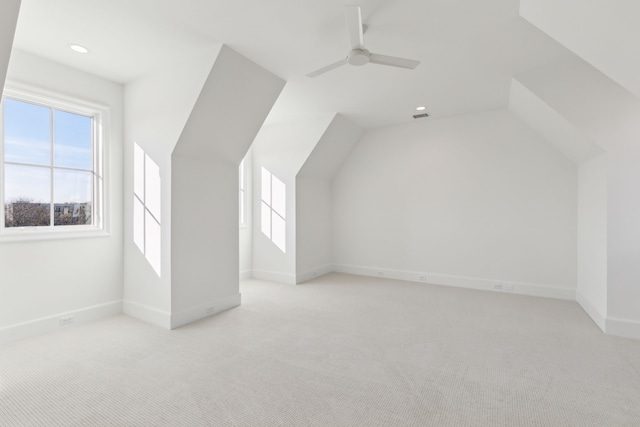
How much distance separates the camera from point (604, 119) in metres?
3.00

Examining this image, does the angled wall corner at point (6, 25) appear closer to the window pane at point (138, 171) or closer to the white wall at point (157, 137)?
the white wall at point (157, 137)

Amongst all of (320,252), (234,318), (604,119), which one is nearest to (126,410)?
(234,318)

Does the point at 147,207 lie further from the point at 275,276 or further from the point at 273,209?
the point at 275,276

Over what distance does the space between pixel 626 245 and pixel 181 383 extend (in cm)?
424

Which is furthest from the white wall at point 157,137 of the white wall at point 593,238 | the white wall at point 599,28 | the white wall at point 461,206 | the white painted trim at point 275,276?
the white wall at point 593,238

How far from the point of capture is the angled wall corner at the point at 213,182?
307 centimetres

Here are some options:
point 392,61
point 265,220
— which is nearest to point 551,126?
point 392,61

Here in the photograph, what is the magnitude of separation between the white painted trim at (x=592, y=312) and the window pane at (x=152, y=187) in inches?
189

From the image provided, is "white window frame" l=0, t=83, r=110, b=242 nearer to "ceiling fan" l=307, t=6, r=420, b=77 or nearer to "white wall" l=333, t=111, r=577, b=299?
"ceiling fan" l=307, t=6, r=420, b=77

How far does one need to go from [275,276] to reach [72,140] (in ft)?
11.0

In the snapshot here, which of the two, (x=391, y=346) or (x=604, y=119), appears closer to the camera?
(x=391, y=346)

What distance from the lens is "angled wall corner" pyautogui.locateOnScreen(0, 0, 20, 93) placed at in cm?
172

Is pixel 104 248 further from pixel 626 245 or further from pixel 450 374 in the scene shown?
pixel 626 245

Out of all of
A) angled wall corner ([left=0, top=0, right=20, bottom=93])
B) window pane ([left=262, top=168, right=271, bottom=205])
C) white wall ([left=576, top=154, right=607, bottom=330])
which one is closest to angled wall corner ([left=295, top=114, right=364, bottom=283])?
window pane ([left=262, top=168, right=271, bottom=205])
